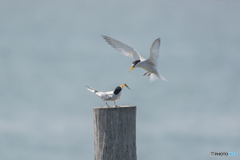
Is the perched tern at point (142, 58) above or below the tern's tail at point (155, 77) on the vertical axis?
above

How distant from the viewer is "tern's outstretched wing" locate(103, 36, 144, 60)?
8.42 m

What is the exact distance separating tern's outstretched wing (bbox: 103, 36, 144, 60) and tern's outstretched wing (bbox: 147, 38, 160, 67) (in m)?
0.59

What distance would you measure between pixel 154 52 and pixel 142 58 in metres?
0.86

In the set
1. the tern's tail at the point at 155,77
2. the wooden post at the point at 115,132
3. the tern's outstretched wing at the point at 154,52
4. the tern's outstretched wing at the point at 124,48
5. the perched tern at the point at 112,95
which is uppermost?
the tern's outstretched wing at the point at 124,48

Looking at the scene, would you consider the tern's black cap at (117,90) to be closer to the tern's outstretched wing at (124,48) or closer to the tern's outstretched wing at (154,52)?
the tern's outstretched wing at (154,52)

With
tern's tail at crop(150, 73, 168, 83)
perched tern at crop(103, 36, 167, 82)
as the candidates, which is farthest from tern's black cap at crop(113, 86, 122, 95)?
tern's tail at crop(150, 73, 168, 83)

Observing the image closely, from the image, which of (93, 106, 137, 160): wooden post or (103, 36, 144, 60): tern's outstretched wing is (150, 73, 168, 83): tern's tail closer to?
(103, 36, 144, 60): tern's outstretched wing

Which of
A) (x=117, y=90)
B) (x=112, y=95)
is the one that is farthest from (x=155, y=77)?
(x=112, y=95)

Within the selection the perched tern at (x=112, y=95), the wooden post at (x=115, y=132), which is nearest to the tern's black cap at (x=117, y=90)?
the perched tern at (x=112, y=95)

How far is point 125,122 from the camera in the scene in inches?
185

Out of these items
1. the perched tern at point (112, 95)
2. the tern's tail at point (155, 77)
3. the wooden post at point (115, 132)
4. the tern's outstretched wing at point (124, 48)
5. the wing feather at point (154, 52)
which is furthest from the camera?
the tern's tail at point (155, 77)

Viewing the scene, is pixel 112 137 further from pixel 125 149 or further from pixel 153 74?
pixel 153 74

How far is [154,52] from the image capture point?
26.5 ft

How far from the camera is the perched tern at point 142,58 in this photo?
807cm
